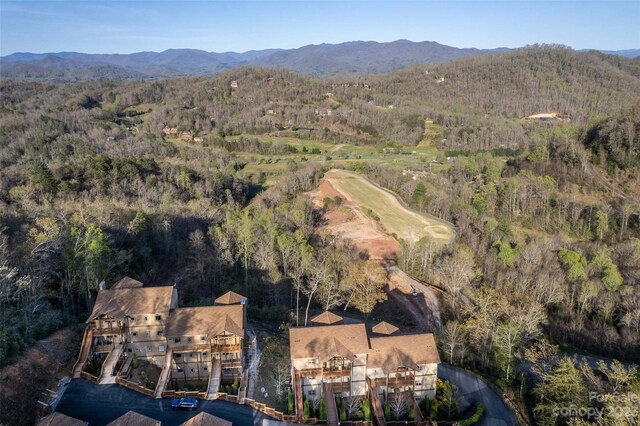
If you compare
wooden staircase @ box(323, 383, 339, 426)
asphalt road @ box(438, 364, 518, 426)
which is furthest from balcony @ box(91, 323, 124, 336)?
asphalt road @ box(438, 364, 518, 426)

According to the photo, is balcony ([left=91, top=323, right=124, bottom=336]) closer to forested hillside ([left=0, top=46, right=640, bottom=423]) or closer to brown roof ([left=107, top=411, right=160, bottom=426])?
forested hillside ([left=0, top=46, right=640, bottom=423])

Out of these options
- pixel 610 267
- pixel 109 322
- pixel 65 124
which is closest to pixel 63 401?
pixel 109 322

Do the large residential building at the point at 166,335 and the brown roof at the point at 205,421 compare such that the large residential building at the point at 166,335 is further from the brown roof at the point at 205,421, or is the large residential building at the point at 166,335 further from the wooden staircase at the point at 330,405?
the brown roof at the point at 205,421

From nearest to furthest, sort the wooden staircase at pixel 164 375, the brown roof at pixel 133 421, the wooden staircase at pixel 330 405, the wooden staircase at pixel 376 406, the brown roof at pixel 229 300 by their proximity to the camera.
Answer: the brown roof at pixel 133 421
the wooden staircase at pixel 376 406
the wooden staircase at pixel 330 405
the wooden staircase at pixel 164 375
the brown roof at pixel 229 300

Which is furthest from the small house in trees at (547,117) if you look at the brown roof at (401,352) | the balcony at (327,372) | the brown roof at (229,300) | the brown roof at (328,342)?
the balcony at (327,372)

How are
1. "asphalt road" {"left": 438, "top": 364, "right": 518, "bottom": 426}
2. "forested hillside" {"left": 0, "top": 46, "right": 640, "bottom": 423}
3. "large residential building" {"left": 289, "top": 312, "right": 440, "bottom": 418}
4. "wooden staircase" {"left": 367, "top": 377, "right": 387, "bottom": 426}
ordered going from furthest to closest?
"forested hillside" {"left": 0, "top": 46, "right": 640, "bottom": 423} < "large residential building" {"left": 289, "top": 312, "right": 440, "bottom": 418} < "asphalt road" {"left": 438, "top": 364, "right": 518, "bottom": 426} < "wooden staircase" {"left": 367, "top": 377, "right": 387, "bottom": 426}

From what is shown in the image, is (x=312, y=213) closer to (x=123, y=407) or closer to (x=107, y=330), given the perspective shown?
(x=107, y=330)
